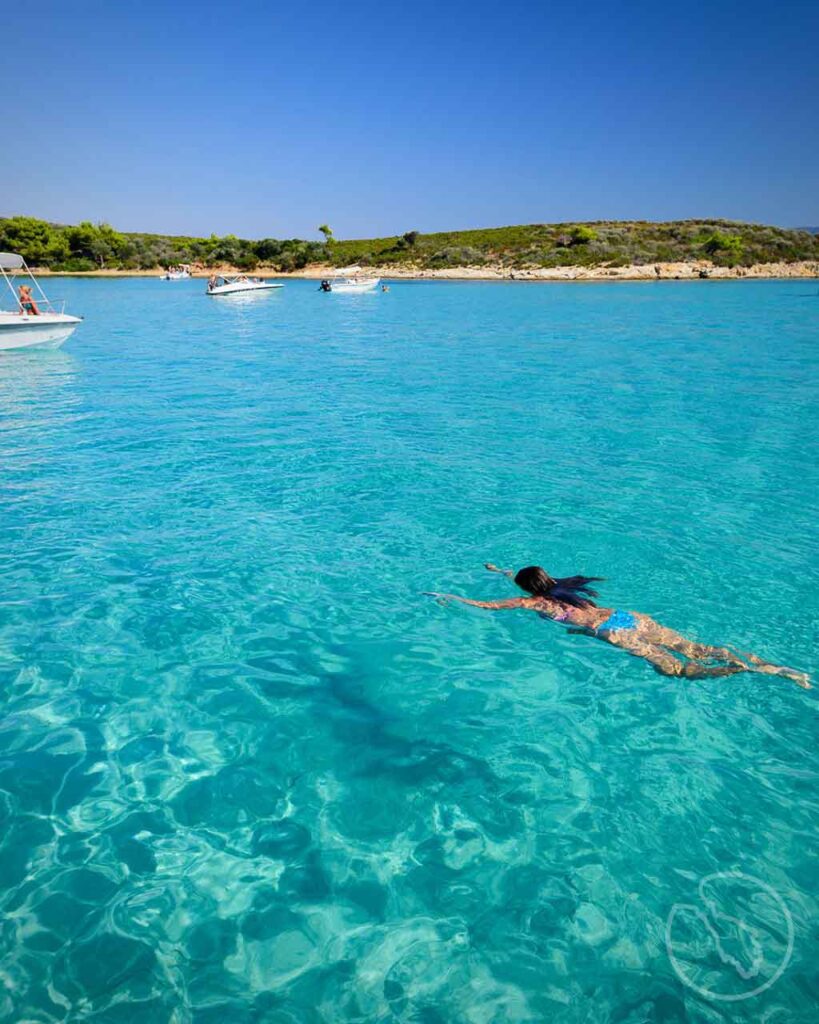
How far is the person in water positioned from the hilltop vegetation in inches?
3834

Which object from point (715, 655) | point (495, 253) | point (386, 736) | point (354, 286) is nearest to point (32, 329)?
point (386, 736)

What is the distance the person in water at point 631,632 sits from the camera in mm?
6250

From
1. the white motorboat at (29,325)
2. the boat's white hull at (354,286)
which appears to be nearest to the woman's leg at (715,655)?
the white motorboat at (29,325)

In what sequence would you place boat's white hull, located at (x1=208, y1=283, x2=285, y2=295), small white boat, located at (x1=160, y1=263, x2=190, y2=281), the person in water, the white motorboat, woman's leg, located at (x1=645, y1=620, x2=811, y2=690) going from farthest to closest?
small white boat, located at (x1=160, y1=263, x2=190, y2=281)
boat's white hull, located at (x1=208, y1=283, x2=285, y2=295)
the white motorboat
the person in water
woman's leg, located at (x1=645, y1=620, x2=811, y2=690)

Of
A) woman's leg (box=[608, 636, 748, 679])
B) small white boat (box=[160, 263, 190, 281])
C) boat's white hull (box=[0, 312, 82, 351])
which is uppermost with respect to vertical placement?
woman's leg (box=[608, 636, 748, 679])

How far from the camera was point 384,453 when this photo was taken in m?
14.1

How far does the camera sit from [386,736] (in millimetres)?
5652

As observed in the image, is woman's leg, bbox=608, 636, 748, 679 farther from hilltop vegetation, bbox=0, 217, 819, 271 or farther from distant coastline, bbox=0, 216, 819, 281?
hilltop vegetation, bbox=0, 217, 819, 271

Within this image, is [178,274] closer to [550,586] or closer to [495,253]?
[495,253]

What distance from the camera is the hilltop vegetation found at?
3841 inches

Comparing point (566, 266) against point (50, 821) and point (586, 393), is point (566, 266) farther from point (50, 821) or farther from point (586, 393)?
point (50, 821)

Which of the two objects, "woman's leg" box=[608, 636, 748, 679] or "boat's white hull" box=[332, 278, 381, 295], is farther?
"boat's white hull" box=[332, 278, 381, 295]

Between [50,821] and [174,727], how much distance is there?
3.98 feet

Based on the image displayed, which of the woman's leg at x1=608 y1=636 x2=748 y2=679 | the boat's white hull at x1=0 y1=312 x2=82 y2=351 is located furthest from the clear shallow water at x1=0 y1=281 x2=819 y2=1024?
the boat's white hull at x1=0 y1=312 x2=82 y2=351
